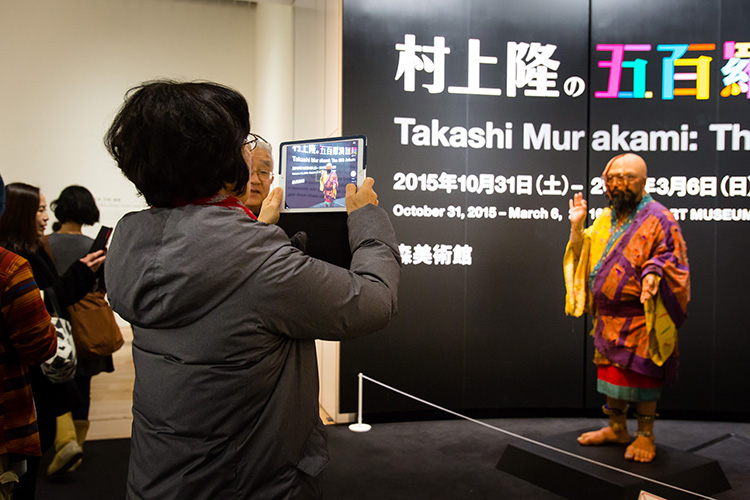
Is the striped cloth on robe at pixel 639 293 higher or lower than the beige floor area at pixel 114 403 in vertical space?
higher

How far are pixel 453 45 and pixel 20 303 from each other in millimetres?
3548

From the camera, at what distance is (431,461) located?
372cm

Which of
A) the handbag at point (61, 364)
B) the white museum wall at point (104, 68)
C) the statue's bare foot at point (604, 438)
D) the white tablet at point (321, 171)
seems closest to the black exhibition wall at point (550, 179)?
the statue's bare foot at point (604, 438)

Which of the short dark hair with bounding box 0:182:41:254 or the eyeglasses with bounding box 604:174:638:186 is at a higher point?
the eyeglasses with bounding box 604:174:638:186

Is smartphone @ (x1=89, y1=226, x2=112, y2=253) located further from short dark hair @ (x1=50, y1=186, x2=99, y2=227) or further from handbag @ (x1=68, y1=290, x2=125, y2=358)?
short dark hair @ (x1=50, y1=186, x2=99, y2=227)

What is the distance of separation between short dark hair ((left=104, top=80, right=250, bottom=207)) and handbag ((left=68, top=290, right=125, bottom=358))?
2.55 m

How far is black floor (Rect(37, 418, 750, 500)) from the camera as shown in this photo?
128 inches

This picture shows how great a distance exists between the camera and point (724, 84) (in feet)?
15.1

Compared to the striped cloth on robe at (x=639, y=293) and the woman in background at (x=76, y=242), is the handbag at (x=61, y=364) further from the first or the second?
the striped cloth on robe at (x=639, y=293)

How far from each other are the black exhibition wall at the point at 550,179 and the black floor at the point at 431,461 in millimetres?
206

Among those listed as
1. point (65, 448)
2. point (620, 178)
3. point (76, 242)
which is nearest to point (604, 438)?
point (620, 178)

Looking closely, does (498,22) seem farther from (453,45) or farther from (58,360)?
(58,360)

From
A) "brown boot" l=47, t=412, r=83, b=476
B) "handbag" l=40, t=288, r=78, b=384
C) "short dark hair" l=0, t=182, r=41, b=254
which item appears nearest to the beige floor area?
"brown boot" l=47, t=412, r=83, b=476

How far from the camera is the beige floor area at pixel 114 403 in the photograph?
170 inches
